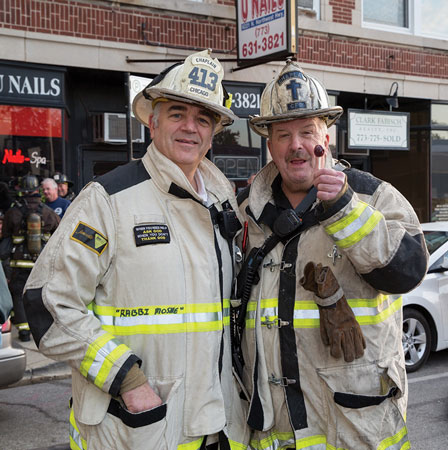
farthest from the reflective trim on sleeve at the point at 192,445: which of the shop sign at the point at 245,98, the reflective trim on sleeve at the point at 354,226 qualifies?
the shop sign at the point at 245,98

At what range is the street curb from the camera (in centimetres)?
616

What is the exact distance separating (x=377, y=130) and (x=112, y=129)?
5.34 m

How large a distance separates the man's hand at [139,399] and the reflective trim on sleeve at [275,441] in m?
0.63

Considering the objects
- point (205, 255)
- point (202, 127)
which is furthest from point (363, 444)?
point (202, 127)

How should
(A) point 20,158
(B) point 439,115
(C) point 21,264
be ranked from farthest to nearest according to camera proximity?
(B) point 439,115
(A) point 20,158
(C) point 21,264

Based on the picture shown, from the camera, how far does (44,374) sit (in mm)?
6281

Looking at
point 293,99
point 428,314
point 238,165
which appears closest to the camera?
point 293,99

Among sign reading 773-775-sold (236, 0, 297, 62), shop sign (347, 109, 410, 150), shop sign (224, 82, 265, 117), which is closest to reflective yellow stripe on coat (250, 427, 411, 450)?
sign reading 773-775-sold (236, 0, 297, 62)

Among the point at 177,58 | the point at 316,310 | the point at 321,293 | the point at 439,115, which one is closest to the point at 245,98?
the point at 177,58

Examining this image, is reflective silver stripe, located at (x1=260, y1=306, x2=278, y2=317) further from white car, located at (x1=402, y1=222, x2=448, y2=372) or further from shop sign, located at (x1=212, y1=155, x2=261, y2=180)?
shop sign, located at (x1=212, y1=155, x2=261, y2=180)

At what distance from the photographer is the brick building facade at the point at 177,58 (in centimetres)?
859

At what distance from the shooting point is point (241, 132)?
10422 mm

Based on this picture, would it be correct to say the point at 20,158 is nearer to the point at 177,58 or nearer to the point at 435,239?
the point at 177,58

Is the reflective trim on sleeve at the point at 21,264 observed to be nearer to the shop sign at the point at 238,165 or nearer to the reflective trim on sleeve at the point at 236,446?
the shop sign at the point at 238,165
